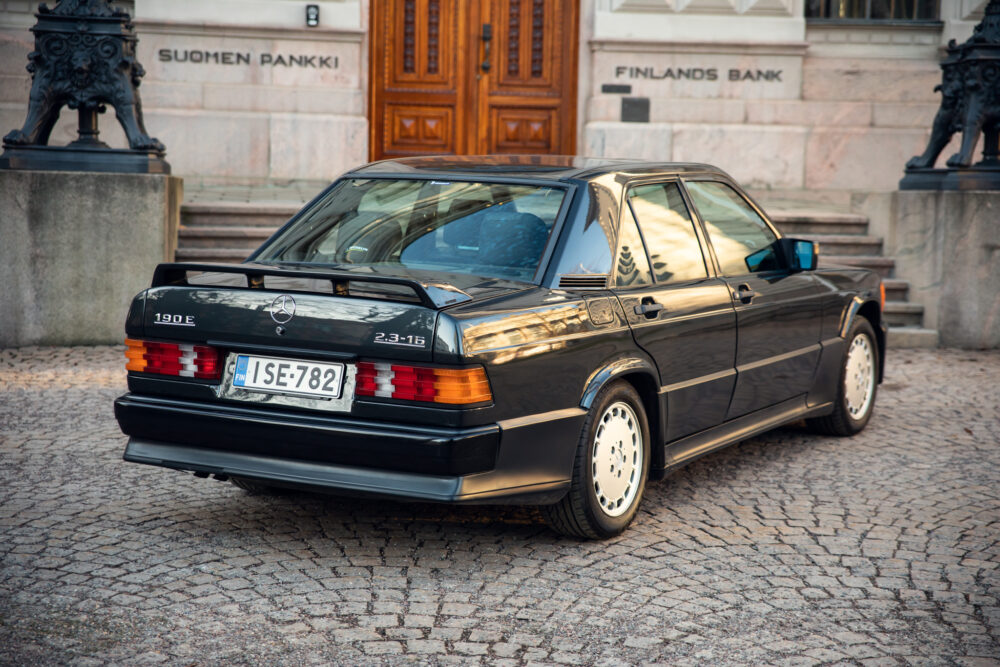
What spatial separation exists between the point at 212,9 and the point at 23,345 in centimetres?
584

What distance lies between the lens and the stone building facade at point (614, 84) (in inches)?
554

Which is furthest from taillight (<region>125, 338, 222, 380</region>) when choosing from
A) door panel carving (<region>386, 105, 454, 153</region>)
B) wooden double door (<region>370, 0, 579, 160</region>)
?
door panel carving (<region>386, 105, 454, 153</region>)

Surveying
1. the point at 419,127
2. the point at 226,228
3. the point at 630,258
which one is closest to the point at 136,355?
the point at 630,258

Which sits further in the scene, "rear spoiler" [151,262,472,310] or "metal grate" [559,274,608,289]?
"metal grate" [559,274,608,289]

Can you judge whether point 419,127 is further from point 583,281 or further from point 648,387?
point 583,281

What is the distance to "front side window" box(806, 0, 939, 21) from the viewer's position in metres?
15.0

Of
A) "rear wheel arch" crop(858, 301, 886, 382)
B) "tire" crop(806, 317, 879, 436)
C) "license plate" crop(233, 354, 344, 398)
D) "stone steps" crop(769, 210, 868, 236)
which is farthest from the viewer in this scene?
"stone steps" crop(769, 210, 868, 236)

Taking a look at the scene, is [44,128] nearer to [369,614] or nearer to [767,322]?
[767,322]

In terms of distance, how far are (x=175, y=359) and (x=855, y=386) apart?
13.7 feet

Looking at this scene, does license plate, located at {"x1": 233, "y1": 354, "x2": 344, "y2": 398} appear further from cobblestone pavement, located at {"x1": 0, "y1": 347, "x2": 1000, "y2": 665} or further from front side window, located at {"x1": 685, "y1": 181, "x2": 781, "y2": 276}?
front side window, located at {"x1": 685, "y1": 181, "x2": 781, "y2": 276}

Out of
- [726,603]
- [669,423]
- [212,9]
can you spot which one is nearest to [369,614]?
[726,603]

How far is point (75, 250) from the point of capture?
382 inches

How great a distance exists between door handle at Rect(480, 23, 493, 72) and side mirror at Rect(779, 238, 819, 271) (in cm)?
927

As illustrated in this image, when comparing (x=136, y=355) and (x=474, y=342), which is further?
(x=136, y=355)
